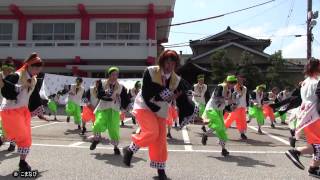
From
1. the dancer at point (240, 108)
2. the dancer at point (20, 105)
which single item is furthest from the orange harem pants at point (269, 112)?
the dancer at point (20, 105)

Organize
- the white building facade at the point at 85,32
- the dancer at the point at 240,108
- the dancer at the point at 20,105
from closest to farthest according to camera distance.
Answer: the dancer at the point at 20,105, the dancer at the point at 240,108, the white building facade at the point at 85,32

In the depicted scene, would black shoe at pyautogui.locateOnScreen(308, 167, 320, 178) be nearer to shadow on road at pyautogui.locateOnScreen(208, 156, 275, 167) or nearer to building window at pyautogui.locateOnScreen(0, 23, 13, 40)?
shadow on road at pyautogui.locateOnScreen(208, 156, 275, 167)

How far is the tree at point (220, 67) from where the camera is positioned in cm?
3098

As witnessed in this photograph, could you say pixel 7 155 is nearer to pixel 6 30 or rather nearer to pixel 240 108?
pixel 240 108

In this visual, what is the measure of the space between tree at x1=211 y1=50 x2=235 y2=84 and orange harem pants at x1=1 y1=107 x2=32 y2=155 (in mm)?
25031

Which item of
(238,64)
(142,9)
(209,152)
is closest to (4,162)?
(209,152)

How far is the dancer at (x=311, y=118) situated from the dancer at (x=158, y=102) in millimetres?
1880

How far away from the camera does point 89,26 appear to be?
30.4 metres

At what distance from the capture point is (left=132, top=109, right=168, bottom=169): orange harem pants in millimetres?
6254

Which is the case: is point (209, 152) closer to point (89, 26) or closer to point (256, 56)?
point (89, 26)

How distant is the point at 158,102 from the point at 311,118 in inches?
91.6

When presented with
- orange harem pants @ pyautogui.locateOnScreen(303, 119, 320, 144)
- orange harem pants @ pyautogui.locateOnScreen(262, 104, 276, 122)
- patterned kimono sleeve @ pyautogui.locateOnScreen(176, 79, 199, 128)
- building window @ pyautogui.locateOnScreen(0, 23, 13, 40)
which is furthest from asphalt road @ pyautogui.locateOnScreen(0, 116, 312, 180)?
building window @ pyautogui.locateOnScreen(0, 23, 13, 40)

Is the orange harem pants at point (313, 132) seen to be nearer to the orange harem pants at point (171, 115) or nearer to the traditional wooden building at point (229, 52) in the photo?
the orange harem pants at point (171, 115)

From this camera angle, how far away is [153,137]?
6.24 meters
